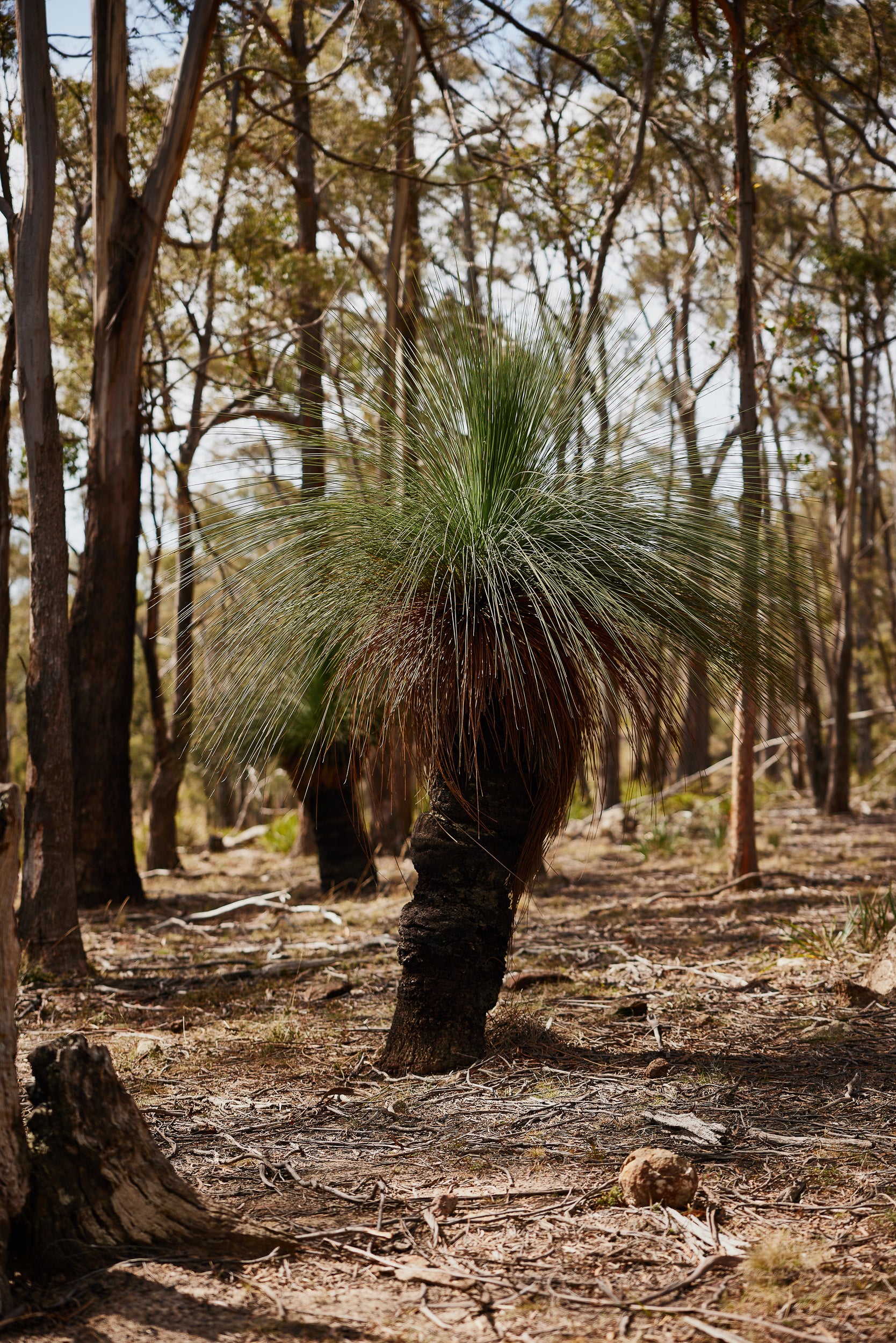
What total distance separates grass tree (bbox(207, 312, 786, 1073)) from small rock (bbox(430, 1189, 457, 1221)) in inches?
35.4

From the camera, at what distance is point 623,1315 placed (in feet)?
6.53

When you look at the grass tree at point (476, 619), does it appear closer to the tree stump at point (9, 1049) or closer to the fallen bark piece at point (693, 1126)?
the fallen bark piece at point (693, 1126)

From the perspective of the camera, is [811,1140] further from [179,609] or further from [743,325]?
[179,609]

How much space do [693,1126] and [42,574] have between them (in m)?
3.73

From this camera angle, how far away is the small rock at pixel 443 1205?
2414mm

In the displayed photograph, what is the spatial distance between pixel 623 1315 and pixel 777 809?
1276 centimetres

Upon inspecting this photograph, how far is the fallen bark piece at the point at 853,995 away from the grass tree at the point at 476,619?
146 centimetres

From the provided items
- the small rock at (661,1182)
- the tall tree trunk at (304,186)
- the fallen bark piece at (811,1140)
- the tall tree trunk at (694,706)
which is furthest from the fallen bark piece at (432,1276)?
the tall tree trunk at (304,186)

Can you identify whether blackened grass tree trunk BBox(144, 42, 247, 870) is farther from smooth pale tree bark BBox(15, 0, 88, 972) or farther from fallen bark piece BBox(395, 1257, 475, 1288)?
fallen bark piece BBox(395, 1257, 475, 1288)

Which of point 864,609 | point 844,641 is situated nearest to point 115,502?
point 844,641

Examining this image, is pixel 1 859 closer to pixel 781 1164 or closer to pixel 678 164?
pixel 781 1164

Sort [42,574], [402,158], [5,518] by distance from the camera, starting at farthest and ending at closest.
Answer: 1. [402,158]
2. [5,518]
3. [42,574]

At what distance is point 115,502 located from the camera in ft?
24.5

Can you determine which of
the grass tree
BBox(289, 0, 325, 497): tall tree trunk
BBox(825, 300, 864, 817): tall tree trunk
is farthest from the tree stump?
BBox(825, 300, 864, 817): tall tree trunk
